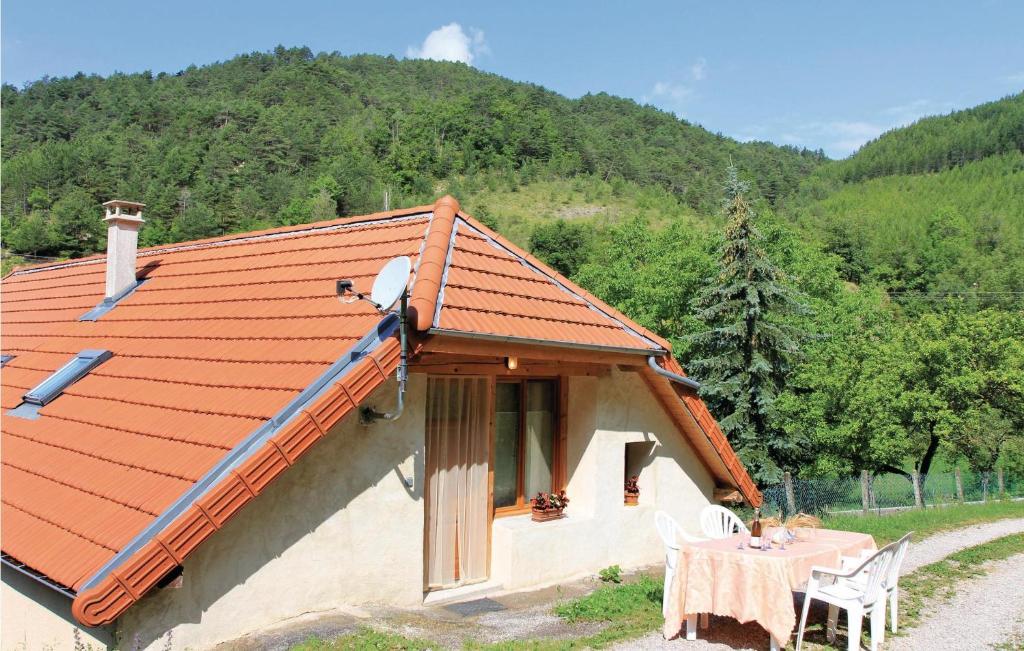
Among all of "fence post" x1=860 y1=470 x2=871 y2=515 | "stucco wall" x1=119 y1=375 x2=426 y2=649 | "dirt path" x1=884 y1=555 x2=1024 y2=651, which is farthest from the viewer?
"fence post" x1=860 y1=470 x2=871 y2=515

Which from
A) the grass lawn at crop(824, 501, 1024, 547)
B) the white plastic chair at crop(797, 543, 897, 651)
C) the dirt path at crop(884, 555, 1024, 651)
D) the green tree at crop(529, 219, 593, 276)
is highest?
the green tree at crop(529, 219, 593, 276)

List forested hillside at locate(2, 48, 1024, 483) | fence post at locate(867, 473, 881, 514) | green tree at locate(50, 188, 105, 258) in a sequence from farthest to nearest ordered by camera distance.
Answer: green tree at locate(50, 188, 105, 258)
forested hillside at locate(2, 48, 1024, 483)
fence post at locate(867, 473, 881, 514)

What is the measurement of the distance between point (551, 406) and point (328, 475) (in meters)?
3.34

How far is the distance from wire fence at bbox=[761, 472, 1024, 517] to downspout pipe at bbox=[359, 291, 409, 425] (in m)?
10.8

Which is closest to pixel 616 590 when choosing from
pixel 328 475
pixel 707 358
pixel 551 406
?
pixel 551 406

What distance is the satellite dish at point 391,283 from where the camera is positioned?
6074 mm

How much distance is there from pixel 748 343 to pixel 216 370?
16208 mm

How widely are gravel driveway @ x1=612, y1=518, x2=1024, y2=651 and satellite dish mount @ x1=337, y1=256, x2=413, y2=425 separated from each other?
285 centimetres

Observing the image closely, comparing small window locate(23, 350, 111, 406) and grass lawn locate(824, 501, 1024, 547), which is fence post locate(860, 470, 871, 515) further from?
small window locate(23, 350, 111, 406)

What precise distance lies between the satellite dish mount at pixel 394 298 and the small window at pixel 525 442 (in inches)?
84.6

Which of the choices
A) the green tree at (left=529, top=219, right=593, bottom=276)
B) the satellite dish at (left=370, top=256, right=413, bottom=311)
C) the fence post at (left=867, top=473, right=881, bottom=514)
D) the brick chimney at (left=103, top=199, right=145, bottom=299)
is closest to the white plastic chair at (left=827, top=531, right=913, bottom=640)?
the satellite dish at (left=370, top=256, right=413, bottom=311)

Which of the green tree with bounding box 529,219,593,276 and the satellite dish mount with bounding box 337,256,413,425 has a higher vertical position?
the green tree with bounding box 529,219,593,276

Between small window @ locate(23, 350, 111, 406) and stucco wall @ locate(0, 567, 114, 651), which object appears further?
small window @ locate(23, 350, 111, 406)

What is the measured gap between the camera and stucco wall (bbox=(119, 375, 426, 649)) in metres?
5.62
